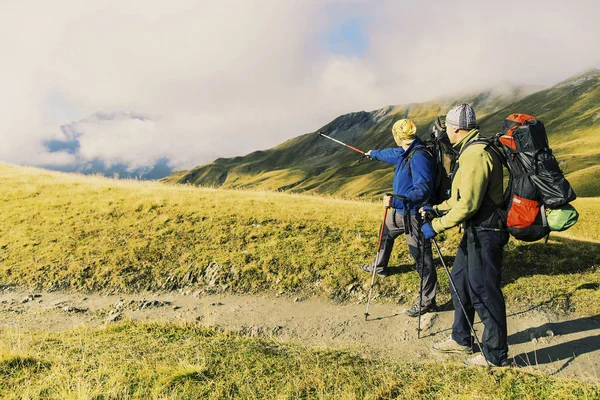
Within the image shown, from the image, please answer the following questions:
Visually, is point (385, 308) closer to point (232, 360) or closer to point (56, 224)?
point (232, 360)

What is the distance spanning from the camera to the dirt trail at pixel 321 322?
7129mm

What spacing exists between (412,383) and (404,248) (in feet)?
25.3

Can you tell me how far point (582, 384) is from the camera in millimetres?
4801

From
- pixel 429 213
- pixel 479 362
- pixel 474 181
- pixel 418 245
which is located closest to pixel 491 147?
pixel 474 181

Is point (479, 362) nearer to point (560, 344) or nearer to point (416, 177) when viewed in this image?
point (560, 344)

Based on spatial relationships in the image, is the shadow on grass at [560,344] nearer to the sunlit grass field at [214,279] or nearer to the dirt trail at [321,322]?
the dirt trail at [321,322]

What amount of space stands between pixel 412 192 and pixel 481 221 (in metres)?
1.67

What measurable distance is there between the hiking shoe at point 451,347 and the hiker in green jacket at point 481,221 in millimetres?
499

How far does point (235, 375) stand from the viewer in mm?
5340

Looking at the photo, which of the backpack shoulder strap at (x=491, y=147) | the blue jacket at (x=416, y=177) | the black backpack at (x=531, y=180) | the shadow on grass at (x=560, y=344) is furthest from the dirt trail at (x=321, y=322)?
the backpack shoulder strap at (x=491, y=147)

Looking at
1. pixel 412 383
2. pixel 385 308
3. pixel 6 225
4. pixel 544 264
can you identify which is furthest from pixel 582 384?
pixel 6 225

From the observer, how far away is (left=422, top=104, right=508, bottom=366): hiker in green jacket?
598 centimetres

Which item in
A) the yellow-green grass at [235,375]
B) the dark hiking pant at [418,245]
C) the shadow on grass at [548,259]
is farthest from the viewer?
the shadow on grass at [548,259]

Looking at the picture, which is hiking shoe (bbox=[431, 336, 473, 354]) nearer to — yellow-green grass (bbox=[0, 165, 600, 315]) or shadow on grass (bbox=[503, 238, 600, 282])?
yellow-green grass (bbox=[0, 165, 600, 315])
